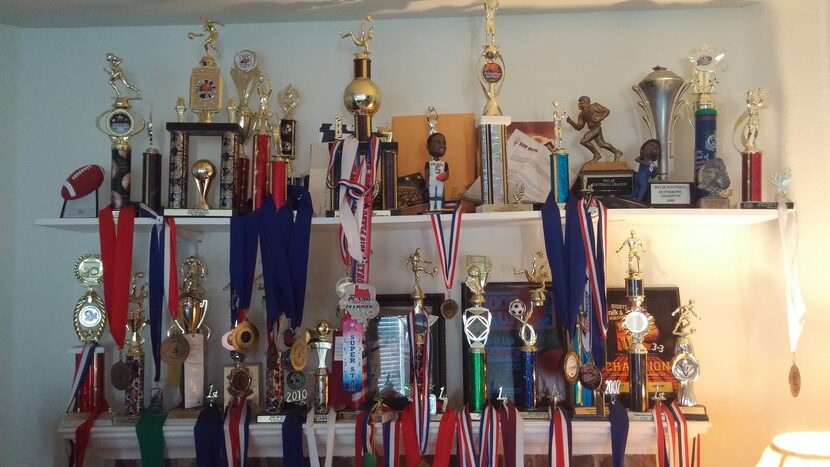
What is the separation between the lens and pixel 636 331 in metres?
1.66

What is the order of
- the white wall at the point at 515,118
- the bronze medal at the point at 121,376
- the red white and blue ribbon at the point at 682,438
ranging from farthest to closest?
the white wall at the point at 515,118 → the bronze medal at the point at 121,376 → the red white and blue ribbon at the point at 682,438

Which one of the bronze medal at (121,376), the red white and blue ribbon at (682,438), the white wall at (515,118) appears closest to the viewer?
the red white and blue ribbon at (682,438)

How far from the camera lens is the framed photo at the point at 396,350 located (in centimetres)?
174

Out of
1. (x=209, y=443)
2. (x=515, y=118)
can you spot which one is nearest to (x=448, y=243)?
(x=515, y=118)

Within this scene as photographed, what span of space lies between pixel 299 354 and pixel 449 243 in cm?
46

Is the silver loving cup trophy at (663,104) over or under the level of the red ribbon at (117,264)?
over

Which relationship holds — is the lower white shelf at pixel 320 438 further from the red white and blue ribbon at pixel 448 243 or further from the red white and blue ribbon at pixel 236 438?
the red white and blue ribbon at pixel 448 243

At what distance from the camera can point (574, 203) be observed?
1.61 metres

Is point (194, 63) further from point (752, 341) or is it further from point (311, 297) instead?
point (752, 341)

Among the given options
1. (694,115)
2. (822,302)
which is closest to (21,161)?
(694,115)

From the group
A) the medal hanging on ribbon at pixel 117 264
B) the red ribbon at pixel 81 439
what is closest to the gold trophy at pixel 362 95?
the medal hanging on ribbon at pixel 117 264

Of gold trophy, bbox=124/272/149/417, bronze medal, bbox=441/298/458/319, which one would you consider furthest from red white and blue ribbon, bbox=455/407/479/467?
gold trophy, bbox=124/272/149/417

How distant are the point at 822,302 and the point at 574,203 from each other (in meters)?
0.72

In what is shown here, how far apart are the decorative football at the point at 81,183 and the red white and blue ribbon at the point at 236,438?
67 cm
